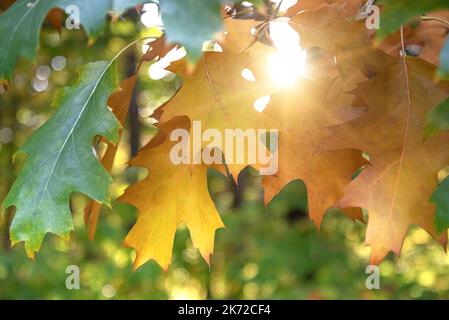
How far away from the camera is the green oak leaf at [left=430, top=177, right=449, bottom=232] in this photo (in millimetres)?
911

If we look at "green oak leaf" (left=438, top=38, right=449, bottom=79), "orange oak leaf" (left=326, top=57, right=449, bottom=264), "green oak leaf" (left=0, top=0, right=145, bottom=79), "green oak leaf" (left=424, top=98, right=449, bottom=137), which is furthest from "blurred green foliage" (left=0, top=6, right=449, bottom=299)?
"green oak leaf" (left=438, top=38, right=449, bottom=79)

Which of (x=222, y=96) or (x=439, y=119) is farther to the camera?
(x=222, y=96)

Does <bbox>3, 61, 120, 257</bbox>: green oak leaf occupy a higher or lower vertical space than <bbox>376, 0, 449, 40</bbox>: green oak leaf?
lower

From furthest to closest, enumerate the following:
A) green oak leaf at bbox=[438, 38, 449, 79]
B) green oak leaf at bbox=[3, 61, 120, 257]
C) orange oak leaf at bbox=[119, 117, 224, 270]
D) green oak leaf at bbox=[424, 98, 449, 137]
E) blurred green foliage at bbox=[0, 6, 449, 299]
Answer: blurred green foliage at bbox=[0, 6, 449, 299]
orange oak leaf at bbox=[119, 117, 224, 270]
green oak leaf at bbox=[3, 61, 120, 257]
green oak leaf at bbox=[424, 98, 449, 137]
green oak leaf at bbox=[438, 38, 449, 79]

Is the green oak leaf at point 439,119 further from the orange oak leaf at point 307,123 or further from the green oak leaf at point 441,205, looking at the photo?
the orange oak leaf at point 307,123

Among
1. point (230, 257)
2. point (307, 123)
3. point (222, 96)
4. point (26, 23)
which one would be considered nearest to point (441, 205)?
point (307, 123)

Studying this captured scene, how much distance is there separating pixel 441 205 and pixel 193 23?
48 centimetres

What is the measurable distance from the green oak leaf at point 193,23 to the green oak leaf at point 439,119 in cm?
34

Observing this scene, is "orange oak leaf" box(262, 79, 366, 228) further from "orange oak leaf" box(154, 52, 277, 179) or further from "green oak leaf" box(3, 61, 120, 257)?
"green oak leaf" box(3, 61, 120, 257)

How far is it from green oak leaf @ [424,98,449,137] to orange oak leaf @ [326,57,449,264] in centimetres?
21

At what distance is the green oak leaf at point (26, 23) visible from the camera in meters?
0.85

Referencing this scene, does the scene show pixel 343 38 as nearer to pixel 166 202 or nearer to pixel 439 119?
pixel 439 119

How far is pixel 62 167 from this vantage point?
1.06 meters
